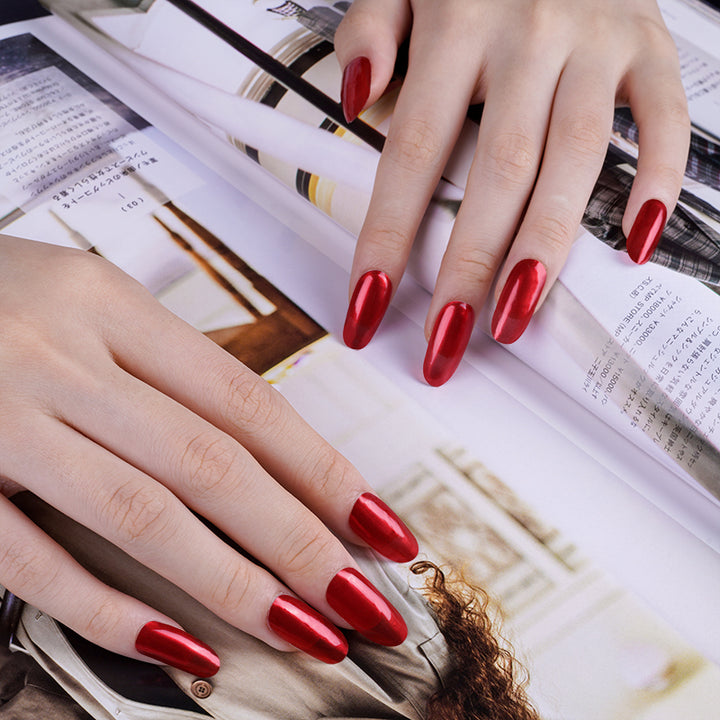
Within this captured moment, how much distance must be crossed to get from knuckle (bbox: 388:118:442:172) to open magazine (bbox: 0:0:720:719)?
0.12 ft

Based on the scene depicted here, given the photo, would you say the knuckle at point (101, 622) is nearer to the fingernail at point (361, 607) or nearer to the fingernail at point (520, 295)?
the fingernail at point (361, 607)

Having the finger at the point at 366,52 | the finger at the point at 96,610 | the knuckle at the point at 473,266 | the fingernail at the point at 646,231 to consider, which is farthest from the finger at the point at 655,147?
the finger at the point at 96,610

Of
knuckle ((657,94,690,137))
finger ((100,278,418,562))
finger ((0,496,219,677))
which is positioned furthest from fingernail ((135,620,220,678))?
knuckle ((657,94,690,137))

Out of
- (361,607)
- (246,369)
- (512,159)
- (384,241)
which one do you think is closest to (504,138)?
(512,159)

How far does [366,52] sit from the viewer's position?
25.3 inches

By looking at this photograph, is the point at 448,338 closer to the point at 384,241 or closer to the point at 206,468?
the point at 384,241

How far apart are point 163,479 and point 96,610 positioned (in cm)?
9

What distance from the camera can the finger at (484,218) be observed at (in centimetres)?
56

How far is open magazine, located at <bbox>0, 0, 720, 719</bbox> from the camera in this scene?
49 cm

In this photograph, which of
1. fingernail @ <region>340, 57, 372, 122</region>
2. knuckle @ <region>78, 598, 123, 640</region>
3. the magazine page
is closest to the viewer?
knuckle @ <region>78, 598, 123, 640</region>

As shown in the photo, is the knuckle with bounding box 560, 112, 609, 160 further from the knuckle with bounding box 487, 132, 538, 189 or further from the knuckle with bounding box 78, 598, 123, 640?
the knuckle with bounding box 78, 598, 123, 640

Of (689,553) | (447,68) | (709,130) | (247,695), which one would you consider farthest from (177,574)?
(709,130)

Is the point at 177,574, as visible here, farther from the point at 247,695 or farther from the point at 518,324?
the point at 518,324

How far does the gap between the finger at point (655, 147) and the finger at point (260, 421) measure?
0.29 m
